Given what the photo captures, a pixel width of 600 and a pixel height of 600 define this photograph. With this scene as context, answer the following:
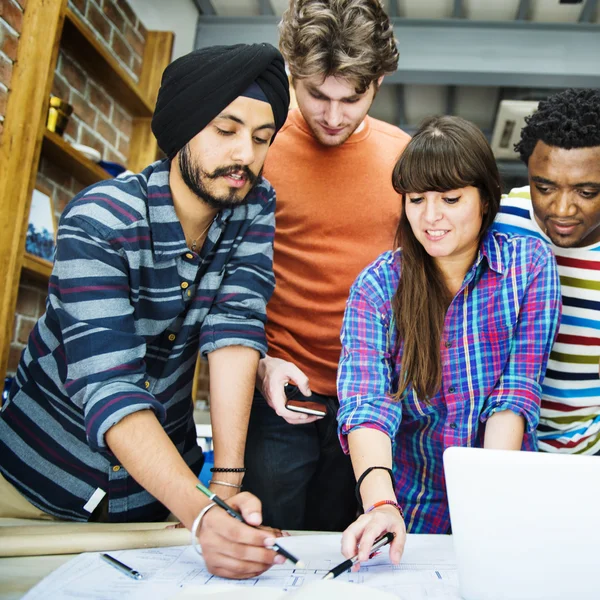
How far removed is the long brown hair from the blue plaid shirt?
29 mm

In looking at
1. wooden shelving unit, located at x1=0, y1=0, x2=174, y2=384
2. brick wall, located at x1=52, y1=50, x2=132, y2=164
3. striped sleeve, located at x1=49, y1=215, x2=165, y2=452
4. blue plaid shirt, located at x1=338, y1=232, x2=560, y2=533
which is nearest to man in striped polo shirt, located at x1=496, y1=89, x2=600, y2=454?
blue plaid shirt, located at x1=338, y1=232, x2=560, y2=533

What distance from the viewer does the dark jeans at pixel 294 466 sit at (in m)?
1.60

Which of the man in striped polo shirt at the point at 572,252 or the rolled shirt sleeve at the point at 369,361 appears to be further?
the man in striped polo shirt at the point at 572,252

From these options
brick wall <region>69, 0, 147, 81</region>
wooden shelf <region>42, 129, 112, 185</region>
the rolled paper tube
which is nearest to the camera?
the rolled paper tube

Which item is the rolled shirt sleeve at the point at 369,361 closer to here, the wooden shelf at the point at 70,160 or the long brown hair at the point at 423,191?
the long brown hair at the point at 423,191

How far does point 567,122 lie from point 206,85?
78cm

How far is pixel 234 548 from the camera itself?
93cm

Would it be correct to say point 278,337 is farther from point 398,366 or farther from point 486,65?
point 486,65

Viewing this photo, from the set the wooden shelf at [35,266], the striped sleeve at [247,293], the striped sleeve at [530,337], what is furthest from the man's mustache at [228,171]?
the wooden shelf at [35,266]

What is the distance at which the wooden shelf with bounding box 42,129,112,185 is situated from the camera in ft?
8.09

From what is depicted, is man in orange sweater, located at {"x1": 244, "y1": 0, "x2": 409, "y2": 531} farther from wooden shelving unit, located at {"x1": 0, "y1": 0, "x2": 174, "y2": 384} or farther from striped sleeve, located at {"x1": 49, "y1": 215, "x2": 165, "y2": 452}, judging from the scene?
wooden shelving unit, located at {"x1": 0, "y1": 0, "x2": 174, "y2": 384}

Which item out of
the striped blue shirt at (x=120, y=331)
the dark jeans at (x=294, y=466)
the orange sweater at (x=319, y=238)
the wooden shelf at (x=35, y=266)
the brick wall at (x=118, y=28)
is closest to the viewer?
the striped blue shirt at (x=120, y=331)

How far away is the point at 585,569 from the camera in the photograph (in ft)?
2.50

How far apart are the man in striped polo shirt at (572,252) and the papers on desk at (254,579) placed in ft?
1.77
